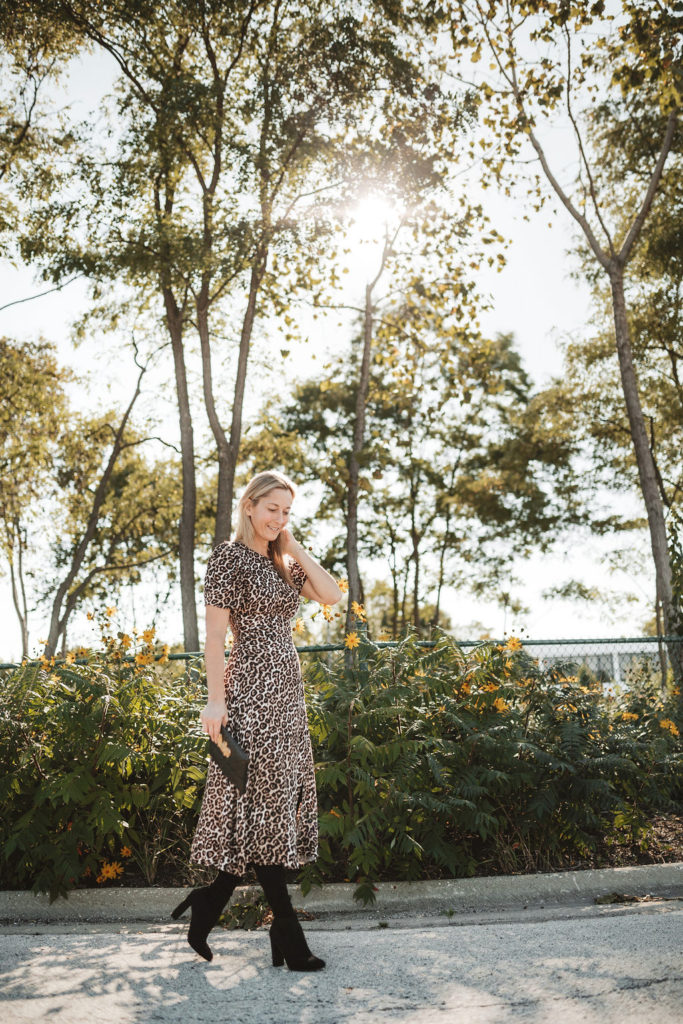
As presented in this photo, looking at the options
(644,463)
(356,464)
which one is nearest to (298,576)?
(644,463)

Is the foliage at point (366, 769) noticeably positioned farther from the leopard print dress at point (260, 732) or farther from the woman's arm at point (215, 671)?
the woman's arm at point (215, 671)

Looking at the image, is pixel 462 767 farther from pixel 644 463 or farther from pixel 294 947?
pixel 644 463

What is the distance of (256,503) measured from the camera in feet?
13.8

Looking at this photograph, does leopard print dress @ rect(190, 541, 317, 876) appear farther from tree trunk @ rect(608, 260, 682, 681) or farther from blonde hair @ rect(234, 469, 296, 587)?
tree trunk @ rect(608, 260, 682, 681)

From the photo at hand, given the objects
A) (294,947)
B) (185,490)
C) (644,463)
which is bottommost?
(294,947)

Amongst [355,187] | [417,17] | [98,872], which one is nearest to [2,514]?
[355,187]

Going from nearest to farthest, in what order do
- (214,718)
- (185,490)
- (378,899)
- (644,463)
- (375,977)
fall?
(375,977), (214,718), (378,899), (644,463), (185,490)

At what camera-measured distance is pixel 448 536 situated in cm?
3092

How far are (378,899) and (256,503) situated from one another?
2.57 meters

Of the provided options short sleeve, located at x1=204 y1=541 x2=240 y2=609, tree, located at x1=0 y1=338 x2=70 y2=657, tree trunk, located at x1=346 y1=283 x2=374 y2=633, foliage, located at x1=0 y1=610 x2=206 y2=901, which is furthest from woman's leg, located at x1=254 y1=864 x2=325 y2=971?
tree, located at x1=0 y1=338 x2=70 y2=657

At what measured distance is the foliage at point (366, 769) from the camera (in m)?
5.38

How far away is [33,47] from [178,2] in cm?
365

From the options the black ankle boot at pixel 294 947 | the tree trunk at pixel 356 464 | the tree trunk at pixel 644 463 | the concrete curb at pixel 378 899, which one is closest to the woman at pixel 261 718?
the black ankle boot at pixel 294 947

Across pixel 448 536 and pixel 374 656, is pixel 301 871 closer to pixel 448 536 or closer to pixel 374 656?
pixel 374 656
